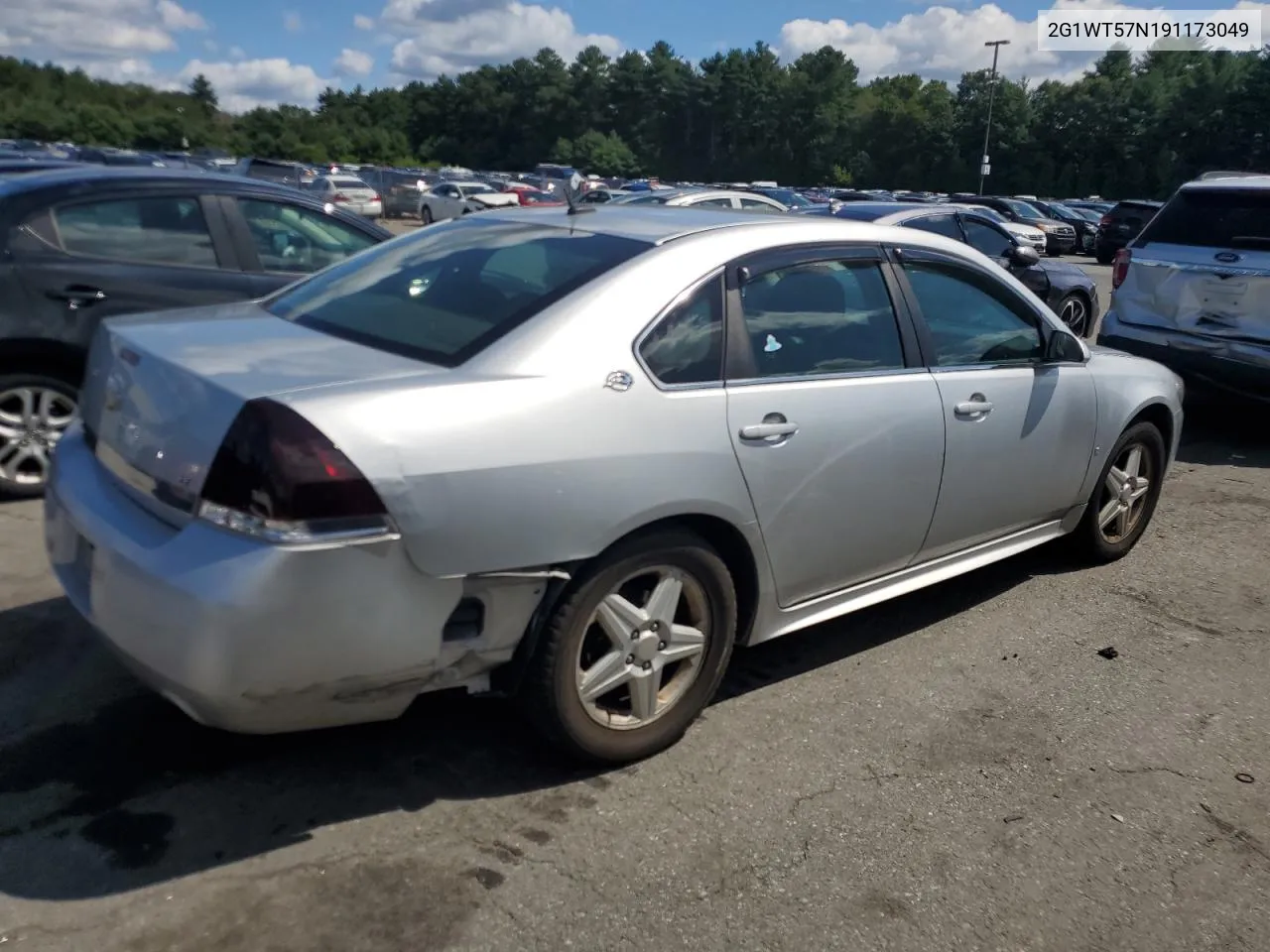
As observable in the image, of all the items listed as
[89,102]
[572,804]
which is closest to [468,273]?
[572,804]

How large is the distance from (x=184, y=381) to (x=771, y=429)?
5.44ft

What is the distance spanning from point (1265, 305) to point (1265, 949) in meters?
5.84

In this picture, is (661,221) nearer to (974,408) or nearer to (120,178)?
(974,408)

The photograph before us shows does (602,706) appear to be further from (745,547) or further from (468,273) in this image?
(468,273)

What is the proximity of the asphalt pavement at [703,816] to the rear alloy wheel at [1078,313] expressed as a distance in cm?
807

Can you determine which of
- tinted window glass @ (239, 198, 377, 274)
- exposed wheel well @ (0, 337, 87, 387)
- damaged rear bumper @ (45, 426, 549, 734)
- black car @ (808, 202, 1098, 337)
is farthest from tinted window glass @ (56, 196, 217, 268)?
black car @ (808, 202, 1098, 337)

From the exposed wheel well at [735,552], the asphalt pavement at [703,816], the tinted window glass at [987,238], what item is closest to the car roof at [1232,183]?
the tinted window glass at [987,238]

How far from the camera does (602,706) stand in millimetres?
3242

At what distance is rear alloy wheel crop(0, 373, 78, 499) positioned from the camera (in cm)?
528

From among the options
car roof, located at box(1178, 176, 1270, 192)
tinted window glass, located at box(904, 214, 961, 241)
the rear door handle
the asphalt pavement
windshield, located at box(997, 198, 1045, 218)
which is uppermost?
car roof, located at box(1178, 176, 1270, 192)

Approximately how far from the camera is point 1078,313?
11.9 meters

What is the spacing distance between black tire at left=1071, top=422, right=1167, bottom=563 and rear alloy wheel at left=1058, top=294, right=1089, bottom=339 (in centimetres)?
678

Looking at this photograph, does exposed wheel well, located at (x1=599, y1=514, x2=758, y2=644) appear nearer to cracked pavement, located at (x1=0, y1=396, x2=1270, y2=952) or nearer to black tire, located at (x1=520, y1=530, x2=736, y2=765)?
black tire, located at (x1=520, y1=530, x2=736, y2=765)

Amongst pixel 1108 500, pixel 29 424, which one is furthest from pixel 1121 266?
pixel 29 424
